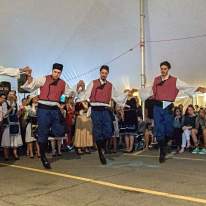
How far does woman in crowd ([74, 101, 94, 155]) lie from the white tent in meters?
3.80

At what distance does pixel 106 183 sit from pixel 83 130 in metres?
4.45

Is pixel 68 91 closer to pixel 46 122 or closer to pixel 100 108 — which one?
pixel 100 108

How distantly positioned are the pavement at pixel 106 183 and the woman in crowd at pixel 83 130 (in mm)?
1793

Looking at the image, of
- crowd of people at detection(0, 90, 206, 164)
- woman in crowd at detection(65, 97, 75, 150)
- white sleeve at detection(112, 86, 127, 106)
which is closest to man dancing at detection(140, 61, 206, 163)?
white sleeve at detection(112, 86, 127, 106)

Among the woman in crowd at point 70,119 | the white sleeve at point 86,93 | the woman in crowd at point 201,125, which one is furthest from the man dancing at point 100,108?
the woman in crowd at point 201,125

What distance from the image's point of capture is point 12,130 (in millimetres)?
8859

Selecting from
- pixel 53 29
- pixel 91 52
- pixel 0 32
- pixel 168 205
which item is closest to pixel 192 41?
pixel 91 52

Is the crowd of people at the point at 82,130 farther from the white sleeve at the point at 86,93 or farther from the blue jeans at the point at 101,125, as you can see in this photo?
the blue jeans at the point at 101,125

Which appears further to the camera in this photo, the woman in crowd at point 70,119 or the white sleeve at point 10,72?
the woman in crowd at point 70,119

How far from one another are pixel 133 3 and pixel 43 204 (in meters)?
10.9

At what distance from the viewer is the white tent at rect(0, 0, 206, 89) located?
13523 mm

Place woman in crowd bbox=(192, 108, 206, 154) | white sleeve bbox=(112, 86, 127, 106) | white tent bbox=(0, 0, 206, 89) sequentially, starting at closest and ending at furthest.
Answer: white sleeve bbox=(112, 86, 127, 106) → woman in crowd bbox=(192, 108, 206, 154) → white tent bbox=(0, 0, 206, 89)

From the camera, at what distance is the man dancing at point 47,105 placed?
712 cm

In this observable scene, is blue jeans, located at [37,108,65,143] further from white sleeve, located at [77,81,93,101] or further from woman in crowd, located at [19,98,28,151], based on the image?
woman in crowd, located at [19,98,28,151]
